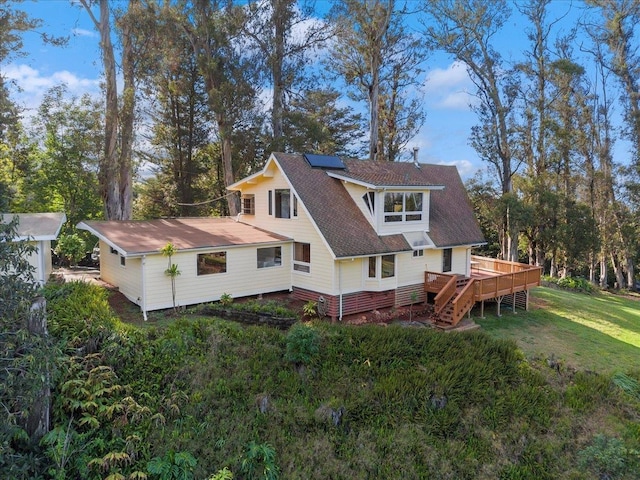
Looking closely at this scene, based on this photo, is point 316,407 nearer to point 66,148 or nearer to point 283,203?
point 283,203

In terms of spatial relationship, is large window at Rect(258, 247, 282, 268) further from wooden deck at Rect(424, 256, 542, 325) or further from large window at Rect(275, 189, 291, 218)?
wooden deck at Rect(424, 256, 542, 325)

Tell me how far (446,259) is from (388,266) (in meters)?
3.70

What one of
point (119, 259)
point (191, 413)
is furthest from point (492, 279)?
point (119, 259)

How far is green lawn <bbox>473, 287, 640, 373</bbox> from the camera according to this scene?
38.1 ft

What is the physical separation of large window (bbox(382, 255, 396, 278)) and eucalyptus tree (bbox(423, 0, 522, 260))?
13.0 m

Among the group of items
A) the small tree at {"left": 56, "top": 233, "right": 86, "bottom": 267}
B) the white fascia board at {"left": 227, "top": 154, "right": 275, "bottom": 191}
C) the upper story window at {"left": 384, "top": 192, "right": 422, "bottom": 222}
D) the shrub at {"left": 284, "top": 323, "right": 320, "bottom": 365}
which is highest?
the white fascia board at {"left": 227, "top": 154, "right": 275, "bottom": 191}

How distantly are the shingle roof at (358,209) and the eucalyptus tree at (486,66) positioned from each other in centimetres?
791

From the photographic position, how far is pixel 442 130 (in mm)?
26469

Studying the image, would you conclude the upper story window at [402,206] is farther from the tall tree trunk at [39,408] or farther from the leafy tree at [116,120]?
the leafy tree at [116,120]

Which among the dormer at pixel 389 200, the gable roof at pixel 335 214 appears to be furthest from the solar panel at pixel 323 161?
the dormer at pixel 389 200

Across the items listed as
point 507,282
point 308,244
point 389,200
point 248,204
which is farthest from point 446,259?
point 248,204

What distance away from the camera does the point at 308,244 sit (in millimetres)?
14414

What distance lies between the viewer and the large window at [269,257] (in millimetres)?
14362

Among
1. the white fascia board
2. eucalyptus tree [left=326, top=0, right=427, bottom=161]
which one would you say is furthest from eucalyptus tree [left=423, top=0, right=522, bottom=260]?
the white fascia board
